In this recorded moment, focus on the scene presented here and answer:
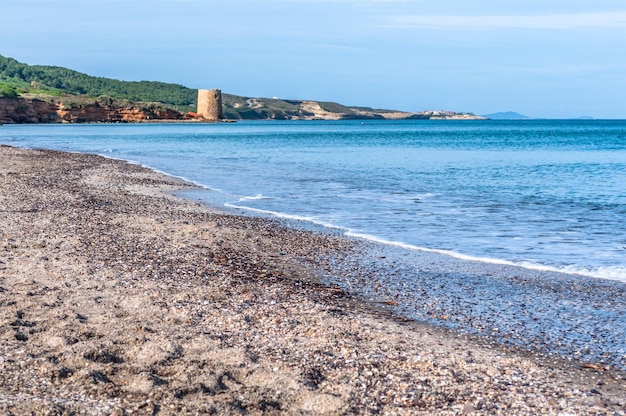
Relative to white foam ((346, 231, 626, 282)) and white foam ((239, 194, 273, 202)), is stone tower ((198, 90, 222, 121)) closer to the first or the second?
white foam ((239, 194, 273, 202))

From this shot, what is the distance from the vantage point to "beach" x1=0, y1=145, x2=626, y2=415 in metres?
5.17

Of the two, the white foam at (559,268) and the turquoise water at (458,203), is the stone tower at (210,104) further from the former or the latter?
the white foam at (559,268)

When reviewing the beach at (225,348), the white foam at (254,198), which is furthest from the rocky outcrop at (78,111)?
the beach at (225,348)

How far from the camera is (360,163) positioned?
3812 centimetres

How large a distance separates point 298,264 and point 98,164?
73.7 feet

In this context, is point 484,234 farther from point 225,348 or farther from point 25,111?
point 25,111

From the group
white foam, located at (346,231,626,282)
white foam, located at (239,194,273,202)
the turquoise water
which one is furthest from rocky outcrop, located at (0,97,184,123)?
white foam, located at (346,231,626,282)

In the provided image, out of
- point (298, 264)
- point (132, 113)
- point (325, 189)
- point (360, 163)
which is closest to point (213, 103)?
point (132, 113)

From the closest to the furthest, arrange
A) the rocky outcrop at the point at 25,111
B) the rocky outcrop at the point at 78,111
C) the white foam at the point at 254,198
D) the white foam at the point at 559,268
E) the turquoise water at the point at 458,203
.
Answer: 1. the white foam at the point at 559,268
2. the turquoise water at the point at 458,203
3. the white foam at the point at 254,198
4. the rocky outcrop at the point at 25,111
5. the rocky outcrop at the point at 78,111

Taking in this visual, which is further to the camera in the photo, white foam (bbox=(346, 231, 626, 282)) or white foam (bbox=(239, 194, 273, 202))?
white foam (bbox=(239, 194, 273, 202))

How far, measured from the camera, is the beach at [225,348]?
517 cm

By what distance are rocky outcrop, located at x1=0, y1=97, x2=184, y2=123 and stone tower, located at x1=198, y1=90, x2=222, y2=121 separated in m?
8.78

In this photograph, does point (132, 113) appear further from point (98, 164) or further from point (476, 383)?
point (476, 383)

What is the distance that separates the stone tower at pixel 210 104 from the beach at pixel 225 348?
145351 mm
